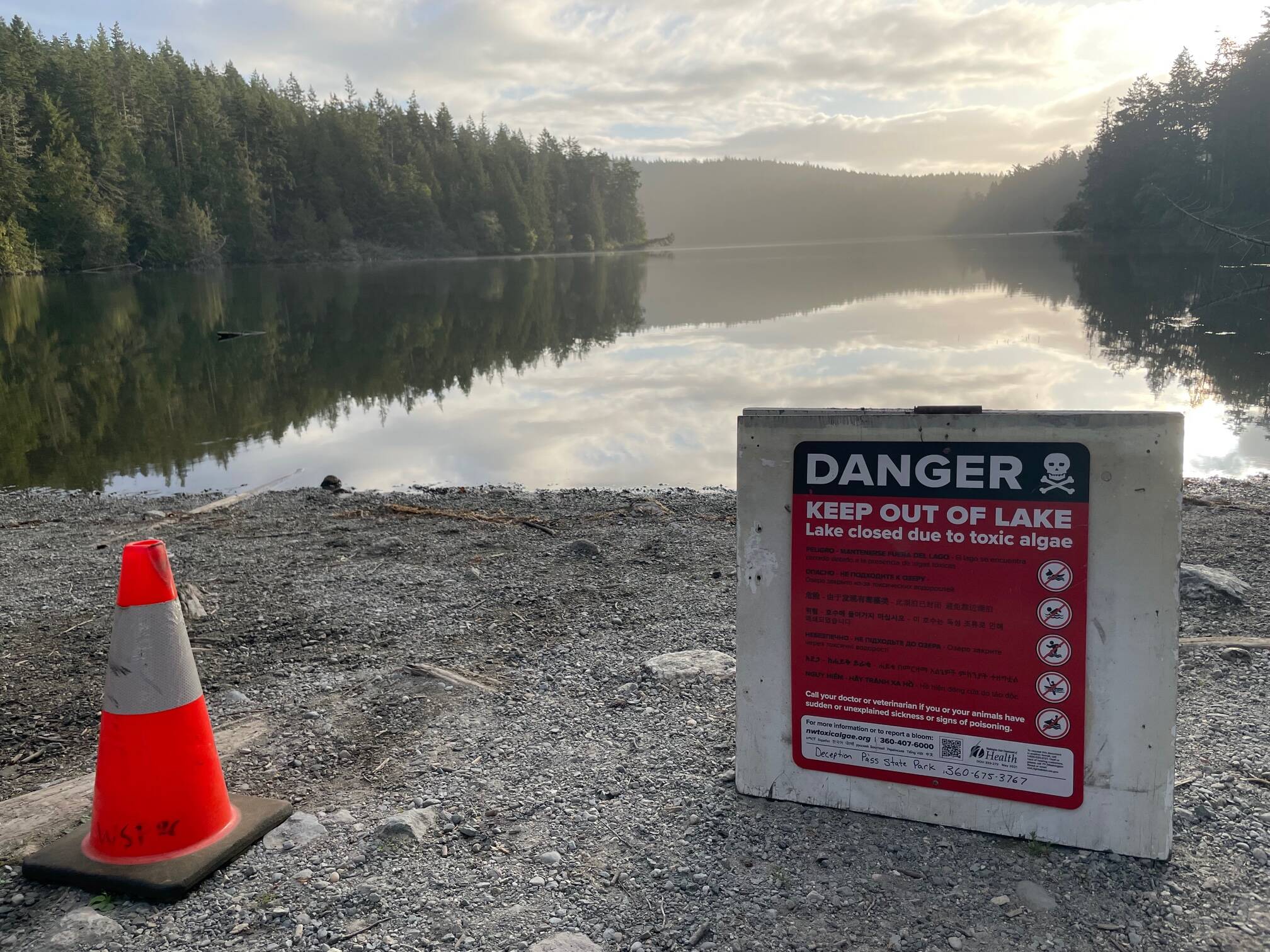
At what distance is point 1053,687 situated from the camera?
115 inches

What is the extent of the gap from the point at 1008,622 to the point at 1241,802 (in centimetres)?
128

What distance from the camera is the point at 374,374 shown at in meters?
22.7

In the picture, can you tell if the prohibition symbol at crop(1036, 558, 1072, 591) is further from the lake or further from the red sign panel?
the lake

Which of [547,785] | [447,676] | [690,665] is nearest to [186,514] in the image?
[447,676]

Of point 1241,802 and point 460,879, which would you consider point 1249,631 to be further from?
point 460,879

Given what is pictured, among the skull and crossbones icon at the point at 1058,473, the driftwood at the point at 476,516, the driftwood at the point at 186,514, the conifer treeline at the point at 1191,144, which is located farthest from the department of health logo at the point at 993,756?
the conifer treeline at the point at 1191,144

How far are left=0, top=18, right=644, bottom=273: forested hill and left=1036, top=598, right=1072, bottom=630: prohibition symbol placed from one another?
281 ft

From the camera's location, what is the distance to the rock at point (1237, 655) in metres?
4.54

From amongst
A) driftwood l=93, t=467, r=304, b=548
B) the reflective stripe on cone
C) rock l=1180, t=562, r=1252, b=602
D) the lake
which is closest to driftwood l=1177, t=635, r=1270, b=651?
rock l=1180, t=562, r=1252, b=602

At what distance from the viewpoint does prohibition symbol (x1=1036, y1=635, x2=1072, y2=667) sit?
9.49 feet

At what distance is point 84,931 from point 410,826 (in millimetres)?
1026

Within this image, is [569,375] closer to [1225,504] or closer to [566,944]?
A: [1225,504]

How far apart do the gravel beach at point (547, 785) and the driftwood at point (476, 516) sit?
121cm

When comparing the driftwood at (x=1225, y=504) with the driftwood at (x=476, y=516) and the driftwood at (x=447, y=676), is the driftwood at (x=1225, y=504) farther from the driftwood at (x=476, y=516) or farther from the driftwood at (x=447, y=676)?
the driftwood at (x=447, y=676)
